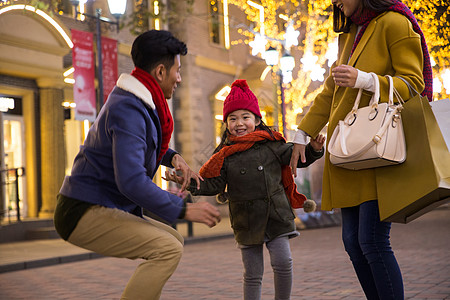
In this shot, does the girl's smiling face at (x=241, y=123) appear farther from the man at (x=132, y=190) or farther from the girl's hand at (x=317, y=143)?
the man at (x=132, y=190)

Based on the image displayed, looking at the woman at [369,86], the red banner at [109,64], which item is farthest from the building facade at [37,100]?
the woman at [369,86]

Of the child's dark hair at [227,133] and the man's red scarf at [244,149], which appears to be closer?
the man's red scarf at [244,149]

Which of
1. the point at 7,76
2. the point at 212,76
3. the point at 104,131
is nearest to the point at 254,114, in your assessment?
the point at 104,131

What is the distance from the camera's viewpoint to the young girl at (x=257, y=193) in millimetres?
4746

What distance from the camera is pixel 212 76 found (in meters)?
25.9

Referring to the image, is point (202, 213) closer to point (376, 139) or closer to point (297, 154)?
point (376, 139)

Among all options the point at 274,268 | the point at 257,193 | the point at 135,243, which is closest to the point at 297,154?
the point at 257,193

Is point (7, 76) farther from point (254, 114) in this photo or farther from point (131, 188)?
point (131, 188)

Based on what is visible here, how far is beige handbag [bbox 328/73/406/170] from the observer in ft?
11.7

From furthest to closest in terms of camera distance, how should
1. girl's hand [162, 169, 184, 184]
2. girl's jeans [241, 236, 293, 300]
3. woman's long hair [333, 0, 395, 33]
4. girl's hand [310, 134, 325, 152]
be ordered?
girl's jeans [241, 236, 293, 300] < girl's hand [310, 134, 325, 152] < girl's hand [162, 169, 184, 184] < woman's long hair [333, 0, 395, 33]

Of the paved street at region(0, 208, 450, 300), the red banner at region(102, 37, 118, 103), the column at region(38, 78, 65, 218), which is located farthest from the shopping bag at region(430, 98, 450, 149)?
the column at region(38, 78, 65, 218)

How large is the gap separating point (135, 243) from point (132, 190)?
0.30 m

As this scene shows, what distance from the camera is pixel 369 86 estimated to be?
372 centimetres

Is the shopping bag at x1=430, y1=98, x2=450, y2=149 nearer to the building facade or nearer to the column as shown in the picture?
the building facade
